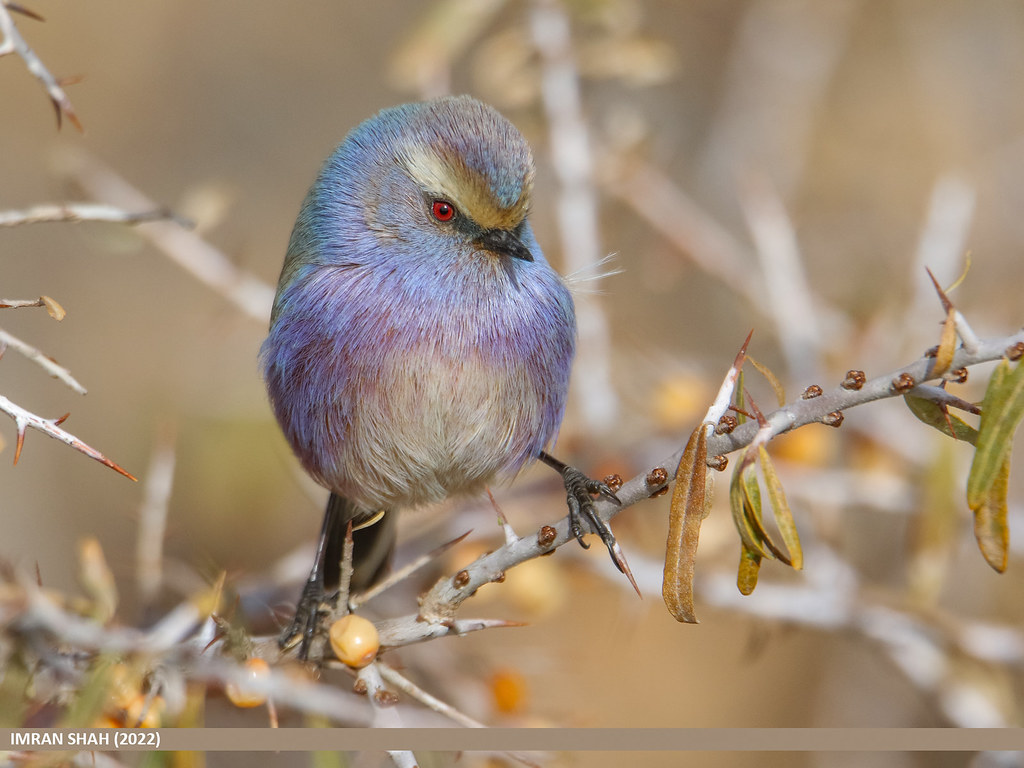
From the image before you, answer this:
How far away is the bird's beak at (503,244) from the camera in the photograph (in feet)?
8.83

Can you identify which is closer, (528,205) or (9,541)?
(528,205)

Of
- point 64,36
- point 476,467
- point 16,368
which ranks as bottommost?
point 16,368

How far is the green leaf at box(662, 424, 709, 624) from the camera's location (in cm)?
169

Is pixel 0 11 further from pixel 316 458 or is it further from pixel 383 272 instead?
pixel 316 458

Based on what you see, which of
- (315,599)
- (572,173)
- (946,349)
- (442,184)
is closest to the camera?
(946,349)

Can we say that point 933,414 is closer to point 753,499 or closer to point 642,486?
point 753,499

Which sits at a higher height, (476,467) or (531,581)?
(476,467)

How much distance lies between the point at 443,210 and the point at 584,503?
3.28 ft

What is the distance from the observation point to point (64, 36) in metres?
5.12

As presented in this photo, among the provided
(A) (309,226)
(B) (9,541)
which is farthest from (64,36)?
(A) (309,226)

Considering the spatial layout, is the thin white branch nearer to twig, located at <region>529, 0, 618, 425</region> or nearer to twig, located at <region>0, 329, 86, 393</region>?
twig, located at <region>529, 0, 618, 425</region>

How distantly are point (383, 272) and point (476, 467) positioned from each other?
0.67 meters

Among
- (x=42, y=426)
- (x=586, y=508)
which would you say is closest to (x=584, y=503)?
(x=586, y=508)

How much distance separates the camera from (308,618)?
2.84m
